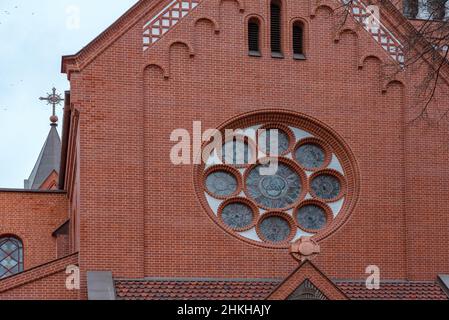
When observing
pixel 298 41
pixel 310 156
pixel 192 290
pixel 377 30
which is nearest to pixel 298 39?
pixel 298 41

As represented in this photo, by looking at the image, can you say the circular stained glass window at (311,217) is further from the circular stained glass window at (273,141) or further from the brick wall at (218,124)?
the circular stained glass window at (273,141)

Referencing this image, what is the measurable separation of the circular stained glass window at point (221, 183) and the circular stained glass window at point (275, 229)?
3.89ft

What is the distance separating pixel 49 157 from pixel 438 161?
2892 centimetres

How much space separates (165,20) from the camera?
114 feet

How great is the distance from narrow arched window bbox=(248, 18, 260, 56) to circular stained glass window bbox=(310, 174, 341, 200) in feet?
12.3

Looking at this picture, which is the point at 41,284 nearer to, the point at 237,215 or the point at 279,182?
the point at 237,215

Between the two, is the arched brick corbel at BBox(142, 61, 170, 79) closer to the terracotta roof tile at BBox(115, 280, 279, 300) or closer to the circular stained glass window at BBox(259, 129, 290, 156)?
the circular stained glass window at BBox(259, 129, 290, 156)

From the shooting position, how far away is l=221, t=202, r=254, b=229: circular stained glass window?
34125mm

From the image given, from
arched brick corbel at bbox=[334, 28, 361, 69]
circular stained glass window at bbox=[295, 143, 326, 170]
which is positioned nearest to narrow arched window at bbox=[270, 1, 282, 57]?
arched brick corbel at bbox=[334, 28, 361, 69]

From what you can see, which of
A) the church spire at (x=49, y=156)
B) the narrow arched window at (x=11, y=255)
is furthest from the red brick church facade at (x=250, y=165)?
the church spire at (x=49, y=156)

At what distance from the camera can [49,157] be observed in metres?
61.0
